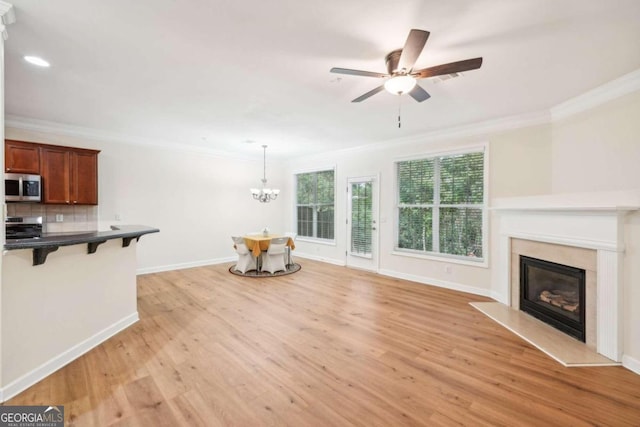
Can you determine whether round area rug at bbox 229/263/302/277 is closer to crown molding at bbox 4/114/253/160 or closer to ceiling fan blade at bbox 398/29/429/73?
crown molding at bbox 4/114/253/160

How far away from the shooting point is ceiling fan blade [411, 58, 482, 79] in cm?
191

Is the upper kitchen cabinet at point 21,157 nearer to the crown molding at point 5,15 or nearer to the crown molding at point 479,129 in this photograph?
the crown molding at point 5,15

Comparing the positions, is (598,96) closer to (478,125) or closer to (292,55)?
(478,125)

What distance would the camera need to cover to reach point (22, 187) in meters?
3.81

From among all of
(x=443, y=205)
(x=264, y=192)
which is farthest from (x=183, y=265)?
(x=443, y=205)

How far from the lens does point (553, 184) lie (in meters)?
3.73

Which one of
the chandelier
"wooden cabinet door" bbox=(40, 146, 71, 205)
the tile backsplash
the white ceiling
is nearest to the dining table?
the chandelier

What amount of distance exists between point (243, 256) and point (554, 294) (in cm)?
509

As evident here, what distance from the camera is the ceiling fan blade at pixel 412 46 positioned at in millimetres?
1653

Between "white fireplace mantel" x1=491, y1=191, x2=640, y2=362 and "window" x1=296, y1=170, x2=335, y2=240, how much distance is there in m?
4.11

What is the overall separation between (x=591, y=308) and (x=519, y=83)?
2.49m

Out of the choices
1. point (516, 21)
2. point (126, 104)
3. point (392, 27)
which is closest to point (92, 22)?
point (126, 104)

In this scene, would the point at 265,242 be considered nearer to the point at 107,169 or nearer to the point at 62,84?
the point at 107,169

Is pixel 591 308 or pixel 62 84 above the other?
pixel 62 84
